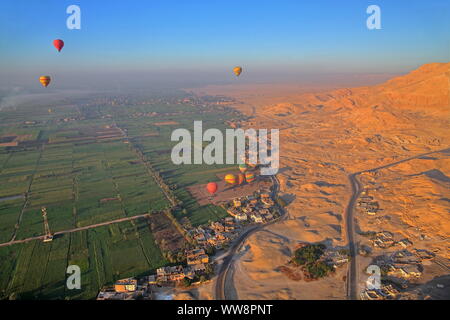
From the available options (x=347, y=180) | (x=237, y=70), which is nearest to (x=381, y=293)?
(x=347, y=180)

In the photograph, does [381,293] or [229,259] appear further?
[229,259]

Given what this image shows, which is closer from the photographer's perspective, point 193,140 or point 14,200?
point 14,200

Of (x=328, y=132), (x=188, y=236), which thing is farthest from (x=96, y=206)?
(x=328, y=132)

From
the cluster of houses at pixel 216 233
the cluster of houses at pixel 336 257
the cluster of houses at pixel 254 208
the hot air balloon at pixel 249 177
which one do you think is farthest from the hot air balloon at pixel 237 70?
the cluster of houses at pixel 336 257

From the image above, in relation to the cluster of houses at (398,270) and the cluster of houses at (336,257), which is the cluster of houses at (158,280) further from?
the cluster of houses at (398,270)

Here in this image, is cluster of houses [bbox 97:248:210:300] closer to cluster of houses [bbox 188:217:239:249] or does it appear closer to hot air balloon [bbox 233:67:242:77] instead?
cluster of houses [bbox 188:217:239:249]

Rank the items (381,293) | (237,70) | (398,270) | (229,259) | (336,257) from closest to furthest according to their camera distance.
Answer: (381,293) < (398,270) < (336,257) < (229,259) < (237,70)

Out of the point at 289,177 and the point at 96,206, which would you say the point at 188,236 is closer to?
the point at 96,206

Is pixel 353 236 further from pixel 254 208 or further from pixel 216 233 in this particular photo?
pixel 216 233
